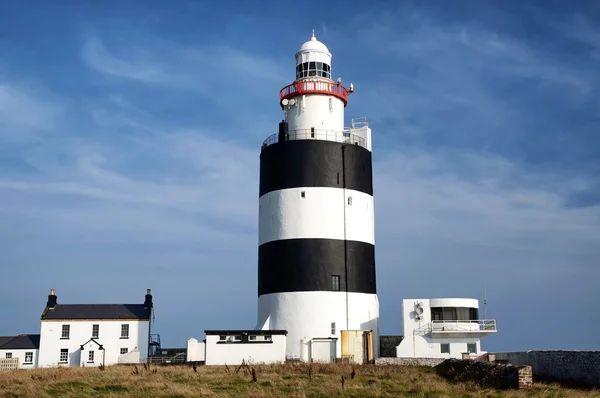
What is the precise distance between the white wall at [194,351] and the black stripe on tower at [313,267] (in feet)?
15.7

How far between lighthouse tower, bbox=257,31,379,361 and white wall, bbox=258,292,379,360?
0.05 meters

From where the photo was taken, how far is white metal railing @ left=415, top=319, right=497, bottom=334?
3809cm

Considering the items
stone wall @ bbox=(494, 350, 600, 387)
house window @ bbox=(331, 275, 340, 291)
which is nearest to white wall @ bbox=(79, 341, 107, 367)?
house window @ bbox=(331, 275, 340, 291)

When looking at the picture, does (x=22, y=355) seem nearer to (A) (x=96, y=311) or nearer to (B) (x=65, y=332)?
(B) (x=65, y=332)

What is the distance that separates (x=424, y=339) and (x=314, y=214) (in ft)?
29.8

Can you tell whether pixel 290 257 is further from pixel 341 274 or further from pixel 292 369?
pixel 292 369

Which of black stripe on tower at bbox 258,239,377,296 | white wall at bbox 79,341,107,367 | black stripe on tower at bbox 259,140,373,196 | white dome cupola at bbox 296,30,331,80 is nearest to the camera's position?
black stripe on tower at bbox 258,239,377,296

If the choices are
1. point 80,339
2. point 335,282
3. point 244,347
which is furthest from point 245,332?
point 80,339

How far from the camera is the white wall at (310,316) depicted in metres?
37.8

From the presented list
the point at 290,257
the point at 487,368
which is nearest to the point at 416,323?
the point at 290,257

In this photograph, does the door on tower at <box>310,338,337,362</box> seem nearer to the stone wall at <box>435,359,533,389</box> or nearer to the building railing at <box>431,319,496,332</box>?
the building railing at <box>431,319,496,332</box>

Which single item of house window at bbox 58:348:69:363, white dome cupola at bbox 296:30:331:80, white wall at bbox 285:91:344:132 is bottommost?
house window at bbox 58:348:69:363

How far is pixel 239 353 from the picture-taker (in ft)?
120

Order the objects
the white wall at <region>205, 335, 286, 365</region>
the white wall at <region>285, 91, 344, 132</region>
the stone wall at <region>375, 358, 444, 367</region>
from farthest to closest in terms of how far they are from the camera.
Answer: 1. the white wall at <region>285, 91, 344, 132</region>
2. the white wall at <region>205, 335, 286, 365</region>
3. the stone wall at <region>375, 358, 444, 367</region>
